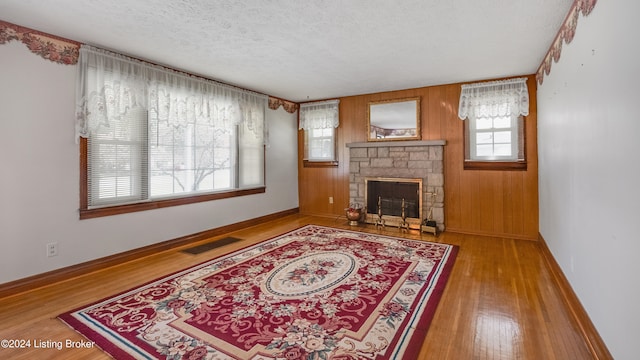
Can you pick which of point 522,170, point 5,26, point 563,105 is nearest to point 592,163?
point 563,105

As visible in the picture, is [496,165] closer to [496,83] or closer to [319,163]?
[496,83]

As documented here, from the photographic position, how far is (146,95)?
11.4 ft

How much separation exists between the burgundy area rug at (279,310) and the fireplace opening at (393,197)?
155 cm

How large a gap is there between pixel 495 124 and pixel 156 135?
481 centimetres

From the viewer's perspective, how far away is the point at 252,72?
4.00 metres

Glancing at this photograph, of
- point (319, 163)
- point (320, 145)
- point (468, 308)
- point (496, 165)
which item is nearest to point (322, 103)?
point (320, 145)

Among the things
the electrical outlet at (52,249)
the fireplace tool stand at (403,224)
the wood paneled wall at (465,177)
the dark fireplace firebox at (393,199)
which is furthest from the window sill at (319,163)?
the electrical outlet at (52,249)

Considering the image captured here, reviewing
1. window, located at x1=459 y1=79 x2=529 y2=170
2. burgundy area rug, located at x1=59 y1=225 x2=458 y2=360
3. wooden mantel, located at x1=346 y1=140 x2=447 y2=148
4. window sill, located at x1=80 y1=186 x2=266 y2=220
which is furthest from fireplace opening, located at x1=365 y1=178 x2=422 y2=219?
window sill, located at x1=80 y1=186 x2=266 y2=220

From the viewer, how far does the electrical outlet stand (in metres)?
2.81

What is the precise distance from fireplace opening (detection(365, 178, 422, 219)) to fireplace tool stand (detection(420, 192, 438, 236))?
0.16 metres

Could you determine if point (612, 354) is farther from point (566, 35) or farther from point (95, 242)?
point (95, 242)

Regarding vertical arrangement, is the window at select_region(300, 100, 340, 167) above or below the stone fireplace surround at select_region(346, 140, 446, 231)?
above

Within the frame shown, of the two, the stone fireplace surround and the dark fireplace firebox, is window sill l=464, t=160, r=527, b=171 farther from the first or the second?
the dark fireplace firebox

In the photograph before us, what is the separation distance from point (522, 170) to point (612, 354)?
3.21 meters
